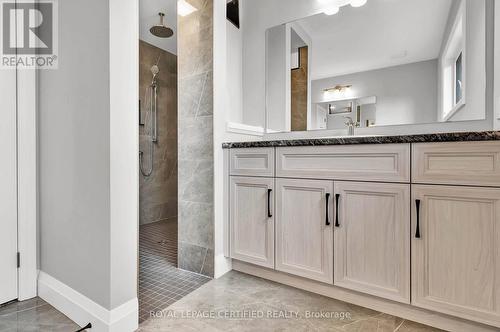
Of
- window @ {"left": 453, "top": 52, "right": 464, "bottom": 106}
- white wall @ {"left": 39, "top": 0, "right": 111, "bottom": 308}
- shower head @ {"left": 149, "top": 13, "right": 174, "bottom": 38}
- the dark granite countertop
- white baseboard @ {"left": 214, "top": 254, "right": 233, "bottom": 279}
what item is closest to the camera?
the dark granite countertop

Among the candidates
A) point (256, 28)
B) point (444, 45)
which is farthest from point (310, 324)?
point (256, 28)

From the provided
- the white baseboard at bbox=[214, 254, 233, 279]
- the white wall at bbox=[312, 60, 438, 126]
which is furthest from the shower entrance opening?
the white wall at bbox=[312, 60, 438, 126]

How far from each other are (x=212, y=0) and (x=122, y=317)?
6.93 ft

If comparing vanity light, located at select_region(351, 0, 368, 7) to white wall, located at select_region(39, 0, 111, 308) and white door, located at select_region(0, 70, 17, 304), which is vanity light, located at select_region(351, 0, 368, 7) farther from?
white door, located at select_region(0, 70, 17, 304)

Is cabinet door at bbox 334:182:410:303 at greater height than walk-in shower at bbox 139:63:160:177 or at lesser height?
lesser

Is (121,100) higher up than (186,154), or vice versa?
(121,100)

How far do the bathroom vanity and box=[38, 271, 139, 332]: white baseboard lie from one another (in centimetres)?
85

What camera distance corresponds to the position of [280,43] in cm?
240

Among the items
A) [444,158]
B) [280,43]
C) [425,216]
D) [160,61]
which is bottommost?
[425,216]

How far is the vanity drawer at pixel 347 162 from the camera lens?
1.41 m

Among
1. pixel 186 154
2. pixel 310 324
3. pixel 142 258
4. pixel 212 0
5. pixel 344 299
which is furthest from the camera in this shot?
pixel 142 258

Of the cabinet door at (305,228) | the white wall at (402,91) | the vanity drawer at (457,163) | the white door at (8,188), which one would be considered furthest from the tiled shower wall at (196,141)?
the vanity drawer at (457,163)

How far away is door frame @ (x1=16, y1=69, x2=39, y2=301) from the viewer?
1.64 meters

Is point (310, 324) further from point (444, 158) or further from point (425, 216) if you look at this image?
point (444, 158)
